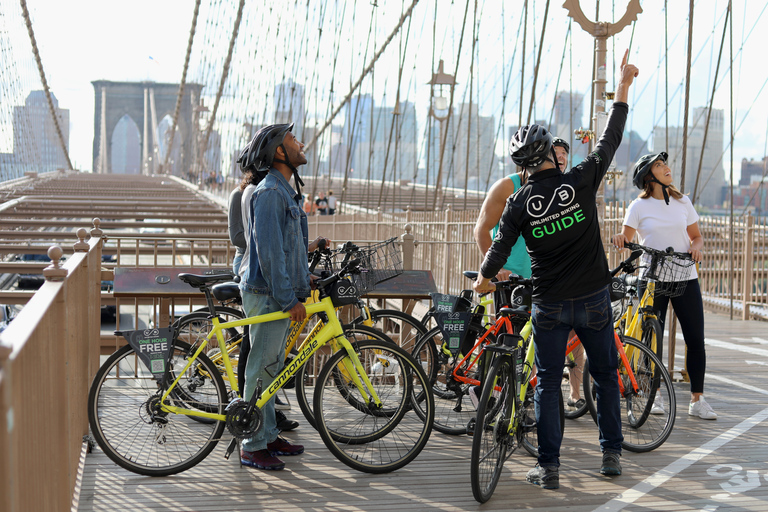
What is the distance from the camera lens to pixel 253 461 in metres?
3.35

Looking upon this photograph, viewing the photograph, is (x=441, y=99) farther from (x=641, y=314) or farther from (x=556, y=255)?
(x=556, y=255)

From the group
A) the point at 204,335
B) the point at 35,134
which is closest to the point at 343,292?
the point at 204,335

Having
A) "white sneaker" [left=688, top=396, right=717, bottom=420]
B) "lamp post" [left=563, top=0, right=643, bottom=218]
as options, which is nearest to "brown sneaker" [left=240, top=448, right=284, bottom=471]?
"white sneaker" [left=688, top=396, right=717, bottom=420]

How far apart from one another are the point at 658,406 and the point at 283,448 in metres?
1.75

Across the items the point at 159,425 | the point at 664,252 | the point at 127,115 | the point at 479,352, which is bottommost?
the point at 159,425

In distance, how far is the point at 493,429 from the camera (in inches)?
119

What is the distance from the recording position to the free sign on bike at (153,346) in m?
3.16

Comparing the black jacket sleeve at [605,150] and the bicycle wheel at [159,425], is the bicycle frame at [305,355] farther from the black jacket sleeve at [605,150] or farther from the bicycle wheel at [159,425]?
the black jacket sleeve at [605,150]

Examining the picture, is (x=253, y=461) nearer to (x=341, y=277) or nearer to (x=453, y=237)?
(x=341, y=277)

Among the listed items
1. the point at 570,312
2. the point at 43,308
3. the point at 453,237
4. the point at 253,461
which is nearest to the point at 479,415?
the point at 570,312

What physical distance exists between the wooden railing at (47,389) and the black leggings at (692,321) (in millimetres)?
2737

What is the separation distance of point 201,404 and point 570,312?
4.95ft

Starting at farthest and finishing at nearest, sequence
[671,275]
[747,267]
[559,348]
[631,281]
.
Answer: [747,267] → [631,281] → [671,275] → [559,348]

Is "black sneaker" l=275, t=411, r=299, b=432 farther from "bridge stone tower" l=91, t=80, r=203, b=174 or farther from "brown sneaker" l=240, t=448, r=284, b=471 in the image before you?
"bridge stone tower" l=91, t=80, r=203, b=174
